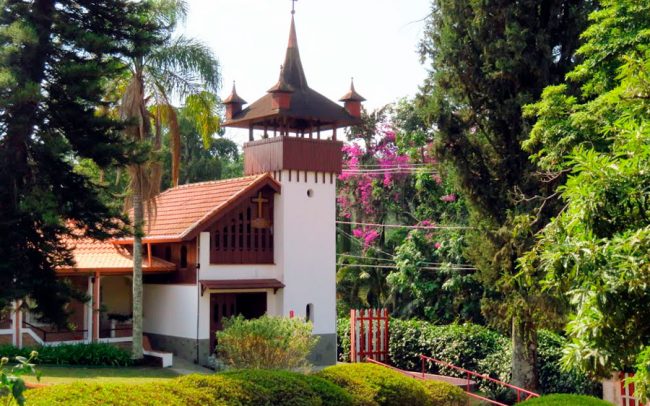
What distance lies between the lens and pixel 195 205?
2717 cm

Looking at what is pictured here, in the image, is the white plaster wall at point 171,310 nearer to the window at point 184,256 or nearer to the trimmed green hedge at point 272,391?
the window at point 184,256

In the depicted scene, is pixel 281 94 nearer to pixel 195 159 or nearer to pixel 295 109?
pixel 295 109

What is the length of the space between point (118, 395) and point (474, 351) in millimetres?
16395

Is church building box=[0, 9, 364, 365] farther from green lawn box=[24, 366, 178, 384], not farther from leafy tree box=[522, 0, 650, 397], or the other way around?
leafy tree box=[522, 0, 650, 397]

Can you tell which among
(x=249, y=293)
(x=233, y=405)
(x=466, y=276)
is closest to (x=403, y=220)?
(x=466, y=276)

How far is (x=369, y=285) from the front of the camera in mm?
35188

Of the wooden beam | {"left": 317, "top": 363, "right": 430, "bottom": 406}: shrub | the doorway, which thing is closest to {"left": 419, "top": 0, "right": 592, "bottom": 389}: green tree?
{"left": 317, "top": 363, "right": 430, "bottom": 406}: shrub

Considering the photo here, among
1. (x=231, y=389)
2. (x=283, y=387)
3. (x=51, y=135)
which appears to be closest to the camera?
(x=231, y=389)

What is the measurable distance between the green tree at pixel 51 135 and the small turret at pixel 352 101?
11531mm

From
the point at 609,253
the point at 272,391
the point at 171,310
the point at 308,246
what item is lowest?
the point at 272,391

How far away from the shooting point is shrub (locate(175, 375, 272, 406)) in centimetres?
1163

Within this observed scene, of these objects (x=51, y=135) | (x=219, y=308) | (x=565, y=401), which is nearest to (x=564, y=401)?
(x=565, y=401)

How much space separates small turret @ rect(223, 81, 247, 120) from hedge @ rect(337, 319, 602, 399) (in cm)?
841

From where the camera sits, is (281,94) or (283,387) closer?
(283,387)
